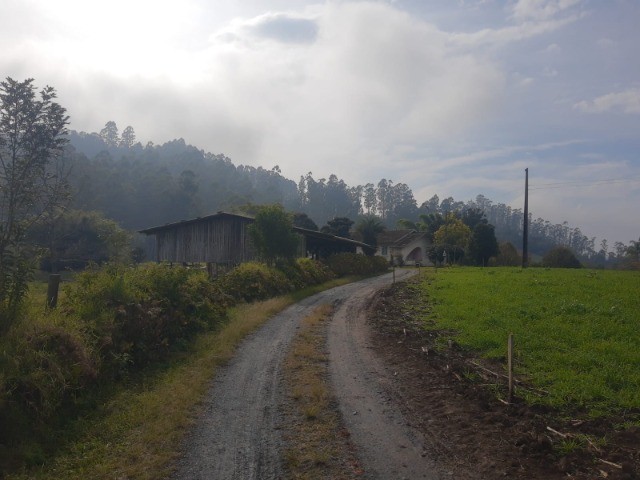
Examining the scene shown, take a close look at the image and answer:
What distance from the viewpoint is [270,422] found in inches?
320

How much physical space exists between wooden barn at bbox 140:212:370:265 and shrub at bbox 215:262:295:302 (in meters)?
9.68

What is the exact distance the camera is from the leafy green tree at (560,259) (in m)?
56.5

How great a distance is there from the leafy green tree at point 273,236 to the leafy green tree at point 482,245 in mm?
35482

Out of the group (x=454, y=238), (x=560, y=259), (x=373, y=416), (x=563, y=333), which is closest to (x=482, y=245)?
(x=454, y=238)

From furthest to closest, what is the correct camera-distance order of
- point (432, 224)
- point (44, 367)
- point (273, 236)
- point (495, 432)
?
point (432, 224)
point (273, 236)
point (44, 367)
point (495, 432)

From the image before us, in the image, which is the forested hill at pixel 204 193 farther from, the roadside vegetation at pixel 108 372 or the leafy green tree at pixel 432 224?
the roadside vegetation at pixel 108 372

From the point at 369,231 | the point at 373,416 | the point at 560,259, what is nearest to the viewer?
the point at 373,416

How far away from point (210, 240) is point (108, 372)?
29.9 m

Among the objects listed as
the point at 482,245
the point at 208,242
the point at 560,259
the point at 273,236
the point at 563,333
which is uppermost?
the point at 482,245

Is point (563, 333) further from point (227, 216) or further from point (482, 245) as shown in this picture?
point (482, 245)

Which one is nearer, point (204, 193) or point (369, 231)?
point (369, 231)

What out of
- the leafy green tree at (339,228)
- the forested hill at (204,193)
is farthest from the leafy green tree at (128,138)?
the leafy green tree at (339,228)

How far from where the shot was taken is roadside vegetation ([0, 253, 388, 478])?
23.3 feet

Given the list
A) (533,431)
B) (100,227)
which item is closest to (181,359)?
(533,431)
